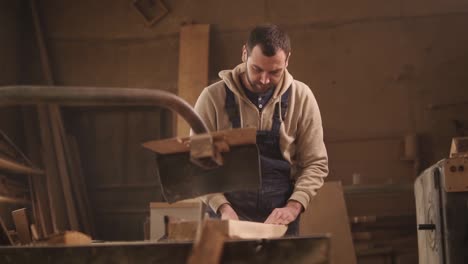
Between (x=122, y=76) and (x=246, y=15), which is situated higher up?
(x=246, y=15)

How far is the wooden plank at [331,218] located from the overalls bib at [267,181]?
2.41 meters

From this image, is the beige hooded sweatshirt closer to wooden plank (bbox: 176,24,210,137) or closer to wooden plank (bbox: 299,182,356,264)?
wooden plank (bbox: 299,182,356,264)

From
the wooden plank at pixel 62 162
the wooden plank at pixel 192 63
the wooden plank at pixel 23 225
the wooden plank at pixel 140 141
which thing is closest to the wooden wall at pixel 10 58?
the wooden plank at pixel 62 162

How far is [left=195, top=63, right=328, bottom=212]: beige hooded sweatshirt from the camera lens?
2975 millimetres

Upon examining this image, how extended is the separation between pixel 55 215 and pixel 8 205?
1.61 feet

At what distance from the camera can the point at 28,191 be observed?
240 inches

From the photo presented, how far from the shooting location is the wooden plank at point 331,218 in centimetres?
526

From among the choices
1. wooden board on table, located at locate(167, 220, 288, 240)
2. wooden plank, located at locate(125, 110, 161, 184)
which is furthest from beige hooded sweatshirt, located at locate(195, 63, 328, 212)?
wooden plank, located at locate(125, 110, 161, 184)

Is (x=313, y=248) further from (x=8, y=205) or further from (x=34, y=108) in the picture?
(x=34, y=108)

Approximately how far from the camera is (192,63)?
20.4 ft

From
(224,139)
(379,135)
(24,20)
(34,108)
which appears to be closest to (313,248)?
(224,139)

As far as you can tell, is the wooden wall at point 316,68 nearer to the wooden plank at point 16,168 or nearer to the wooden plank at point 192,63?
the wooden plank at point 192,63

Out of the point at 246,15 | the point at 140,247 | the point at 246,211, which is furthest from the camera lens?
the point at 246,15

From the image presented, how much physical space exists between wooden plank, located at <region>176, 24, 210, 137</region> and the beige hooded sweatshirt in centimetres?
296
